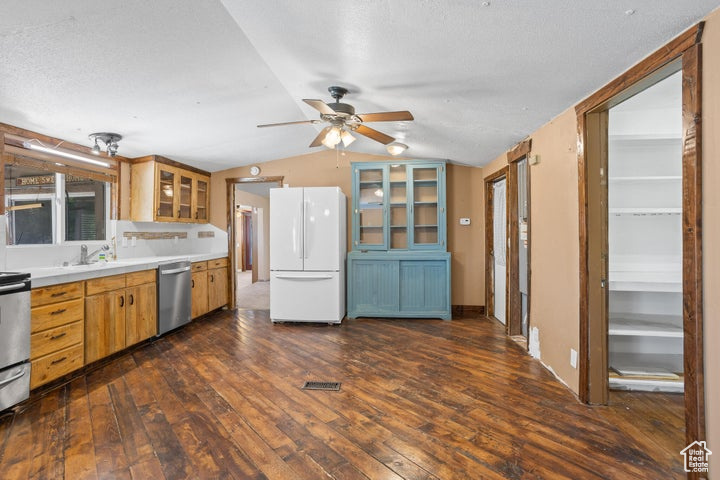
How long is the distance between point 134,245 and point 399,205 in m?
3.55

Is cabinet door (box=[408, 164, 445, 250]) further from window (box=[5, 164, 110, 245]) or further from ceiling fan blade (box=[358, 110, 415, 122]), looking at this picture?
window (box=[5, 164, 110, 245])

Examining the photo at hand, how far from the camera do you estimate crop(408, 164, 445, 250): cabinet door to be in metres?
4.88

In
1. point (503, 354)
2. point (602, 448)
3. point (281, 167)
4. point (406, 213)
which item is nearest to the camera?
point (602, 448)

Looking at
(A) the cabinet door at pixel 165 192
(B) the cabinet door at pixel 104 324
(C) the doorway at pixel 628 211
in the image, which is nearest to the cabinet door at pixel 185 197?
(A) the cabinet door at pixel 165 192

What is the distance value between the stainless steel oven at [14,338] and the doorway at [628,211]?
3.87m

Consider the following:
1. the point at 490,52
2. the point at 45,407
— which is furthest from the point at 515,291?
the point at 45,407

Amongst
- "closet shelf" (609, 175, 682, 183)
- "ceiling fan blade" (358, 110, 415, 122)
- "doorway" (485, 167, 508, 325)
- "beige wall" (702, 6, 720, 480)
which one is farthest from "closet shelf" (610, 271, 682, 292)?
"ceiling fan blade" (358, 110, 415, 122)

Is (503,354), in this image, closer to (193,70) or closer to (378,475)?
Result: (378,475)

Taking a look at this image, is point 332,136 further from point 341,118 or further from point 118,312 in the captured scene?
point 118,312

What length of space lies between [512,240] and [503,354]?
1.27 m

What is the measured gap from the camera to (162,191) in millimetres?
4559

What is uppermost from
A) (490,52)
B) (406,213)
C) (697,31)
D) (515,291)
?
(490,52)

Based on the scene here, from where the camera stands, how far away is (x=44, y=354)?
8.62 ft

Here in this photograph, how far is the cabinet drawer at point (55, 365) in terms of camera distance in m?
2.55
